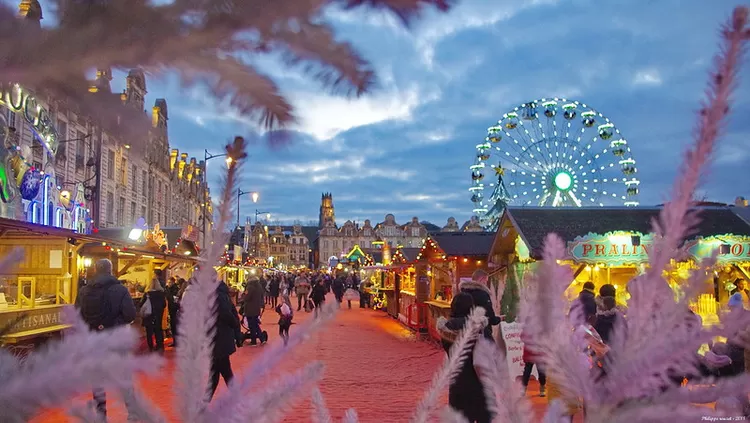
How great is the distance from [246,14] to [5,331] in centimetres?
74

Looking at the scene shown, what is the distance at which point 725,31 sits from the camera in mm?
1004

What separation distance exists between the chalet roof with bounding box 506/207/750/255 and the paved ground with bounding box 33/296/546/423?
10.1ft

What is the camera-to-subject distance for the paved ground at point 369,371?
23.7 feet

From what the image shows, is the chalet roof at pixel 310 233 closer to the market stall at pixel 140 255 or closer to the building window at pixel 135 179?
the building window at pixel 135 179

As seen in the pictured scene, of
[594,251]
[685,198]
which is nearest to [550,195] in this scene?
[594,251]

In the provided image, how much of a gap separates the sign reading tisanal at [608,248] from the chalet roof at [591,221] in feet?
0.83

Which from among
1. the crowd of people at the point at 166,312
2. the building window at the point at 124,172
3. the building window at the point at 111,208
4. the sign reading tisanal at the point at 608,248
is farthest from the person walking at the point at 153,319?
the building window at the point at 124,172

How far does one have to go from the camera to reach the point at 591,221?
512 inches

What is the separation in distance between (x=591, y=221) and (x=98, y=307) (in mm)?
9749

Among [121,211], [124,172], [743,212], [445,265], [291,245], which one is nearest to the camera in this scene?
[743,212]

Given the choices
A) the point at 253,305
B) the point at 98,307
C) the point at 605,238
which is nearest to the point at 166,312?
the point at 253,305

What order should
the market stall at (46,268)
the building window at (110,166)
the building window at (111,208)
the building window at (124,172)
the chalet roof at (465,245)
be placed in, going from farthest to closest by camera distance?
1. the building window at (124,172)
2. the building window at (111,208)
3. the building window at (110,166)
4. the chalet roof at (465,245)
5. the market stall at (46,268)

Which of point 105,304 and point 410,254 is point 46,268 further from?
point 410,254

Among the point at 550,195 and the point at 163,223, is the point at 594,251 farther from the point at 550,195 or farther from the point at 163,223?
the point at 163,223
